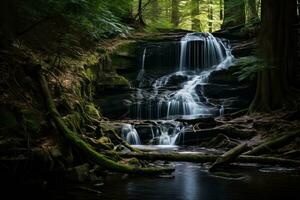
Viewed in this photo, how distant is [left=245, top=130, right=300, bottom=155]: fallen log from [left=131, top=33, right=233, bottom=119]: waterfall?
14.4 ft

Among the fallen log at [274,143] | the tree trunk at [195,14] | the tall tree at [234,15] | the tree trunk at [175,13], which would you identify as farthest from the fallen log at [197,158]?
the tree trunk at [175,13]

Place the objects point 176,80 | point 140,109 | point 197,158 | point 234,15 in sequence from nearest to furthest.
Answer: point 197,158 → point 140,109 → point 176,80 → point 234,15

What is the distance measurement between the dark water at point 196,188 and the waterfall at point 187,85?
19.3 ft

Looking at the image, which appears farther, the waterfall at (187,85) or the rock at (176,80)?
the rock at (176,80)

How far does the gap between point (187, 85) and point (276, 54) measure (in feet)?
13.8

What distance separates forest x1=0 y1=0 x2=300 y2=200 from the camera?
7484 mm

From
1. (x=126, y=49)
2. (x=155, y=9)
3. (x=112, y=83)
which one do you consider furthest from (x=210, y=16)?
(x=112, y=83)

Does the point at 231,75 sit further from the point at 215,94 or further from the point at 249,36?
the point at 249,36

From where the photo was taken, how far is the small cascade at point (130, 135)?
552 inches

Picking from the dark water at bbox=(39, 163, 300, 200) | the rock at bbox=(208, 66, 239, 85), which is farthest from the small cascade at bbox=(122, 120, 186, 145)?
the dark water at bbox=(39, 163, 300, 200)

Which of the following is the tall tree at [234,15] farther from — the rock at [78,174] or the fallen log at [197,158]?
the rock at [78,174]

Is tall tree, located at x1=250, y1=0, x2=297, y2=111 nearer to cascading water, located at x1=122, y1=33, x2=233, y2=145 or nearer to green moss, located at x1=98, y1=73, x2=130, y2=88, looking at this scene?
cascading water, located at x1=122, y1=33, x2=233, y2=145

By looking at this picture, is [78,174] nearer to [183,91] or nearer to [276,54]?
[276,54]

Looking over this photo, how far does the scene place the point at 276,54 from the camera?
49.5ft
